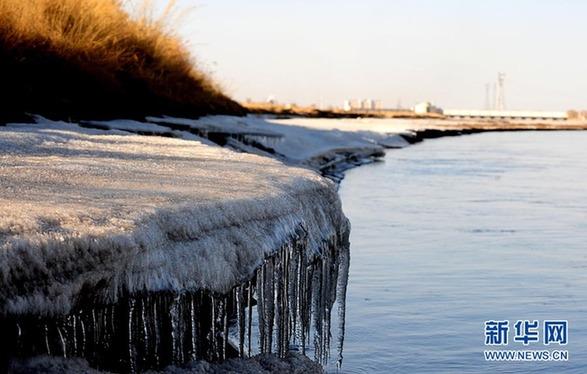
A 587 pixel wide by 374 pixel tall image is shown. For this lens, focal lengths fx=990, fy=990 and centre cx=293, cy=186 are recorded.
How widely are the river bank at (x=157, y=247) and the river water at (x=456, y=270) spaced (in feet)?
1.55

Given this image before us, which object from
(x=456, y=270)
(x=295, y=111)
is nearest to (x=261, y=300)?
(x=456, y=270)

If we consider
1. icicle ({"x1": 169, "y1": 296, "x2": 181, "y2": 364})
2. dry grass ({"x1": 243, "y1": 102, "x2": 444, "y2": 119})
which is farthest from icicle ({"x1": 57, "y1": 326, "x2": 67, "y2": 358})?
dry grass ({"x1": 243, "y1": 102, "x2": 444, "y2": 119})

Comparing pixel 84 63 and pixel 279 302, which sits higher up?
pixel 84 63

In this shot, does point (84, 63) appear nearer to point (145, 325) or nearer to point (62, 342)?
point (145, 325)

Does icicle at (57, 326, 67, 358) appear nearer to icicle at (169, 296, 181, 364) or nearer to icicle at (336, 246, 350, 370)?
icicle at (169, 296, 181, 364)

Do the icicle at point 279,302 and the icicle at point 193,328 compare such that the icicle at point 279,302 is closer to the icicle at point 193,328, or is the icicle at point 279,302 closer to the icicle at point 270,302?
the icicle at point 270,302

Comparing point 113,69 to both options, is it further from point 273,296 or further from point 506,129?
point 506,129

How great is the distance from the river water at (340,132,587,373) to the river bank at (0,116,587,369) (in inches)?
18.6

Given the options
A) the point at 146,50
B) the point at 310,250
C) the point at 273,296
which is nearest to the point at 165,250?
the point at 273,296

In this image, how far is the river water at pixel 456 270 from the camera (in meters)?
3.79

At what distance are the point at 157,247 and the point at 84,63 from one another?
638 centimetres

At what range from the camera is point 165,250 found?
2061mm

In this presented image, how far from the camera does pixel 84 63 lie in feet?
26.7

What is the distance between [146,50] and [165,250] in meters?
9.27
